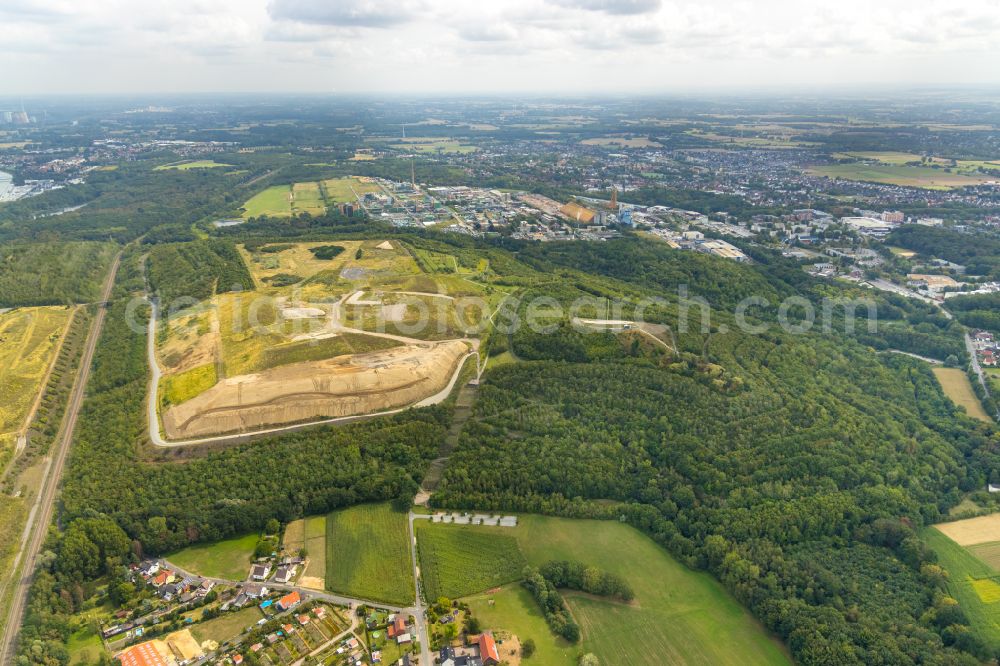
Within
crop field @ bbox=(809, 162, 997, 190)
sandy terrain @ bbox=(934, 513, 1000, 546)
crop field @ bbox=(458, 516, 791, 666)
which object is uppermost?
crop field @ bbox=(809, 162, 997, 190)

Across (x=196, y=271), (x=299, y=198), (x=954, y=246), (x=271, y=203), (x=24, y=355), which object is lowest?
(x=24, y=355)

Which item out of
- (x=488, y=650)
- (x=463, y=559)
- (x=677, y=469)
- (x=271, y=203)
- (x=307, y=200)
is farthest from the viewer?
(x=307, y=200)

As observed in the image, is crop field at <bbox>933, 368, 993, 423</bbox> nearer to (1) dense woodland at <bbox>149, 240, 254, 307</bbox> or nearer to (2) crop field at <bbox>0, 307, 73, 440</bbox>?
(1) dense woodland at <bbox>149, 240, 254, 307</bbox>

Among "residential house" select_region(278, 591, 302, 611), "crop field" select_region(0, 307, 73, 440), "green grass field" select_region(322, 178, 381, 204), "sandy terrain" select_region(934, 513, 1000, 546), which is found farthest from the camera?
"green grass field" select_region(322, 178, 381, 204)

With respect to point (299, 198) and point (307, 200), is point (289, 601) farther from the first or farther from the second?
point (299, 198)

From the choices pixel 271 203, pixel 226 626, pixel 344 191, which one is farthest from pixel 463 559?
pixel 344 191

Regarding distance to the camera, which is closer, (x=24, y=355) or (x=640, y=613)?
(x=640, y=613)

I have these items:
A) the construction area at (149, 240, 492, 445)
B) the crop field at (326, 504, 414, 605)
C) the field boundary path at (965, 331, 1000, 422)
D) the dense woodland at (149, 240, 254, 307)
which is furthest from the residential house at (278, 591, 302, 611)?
the field boundary path at (965, 331, 1000, 422)
